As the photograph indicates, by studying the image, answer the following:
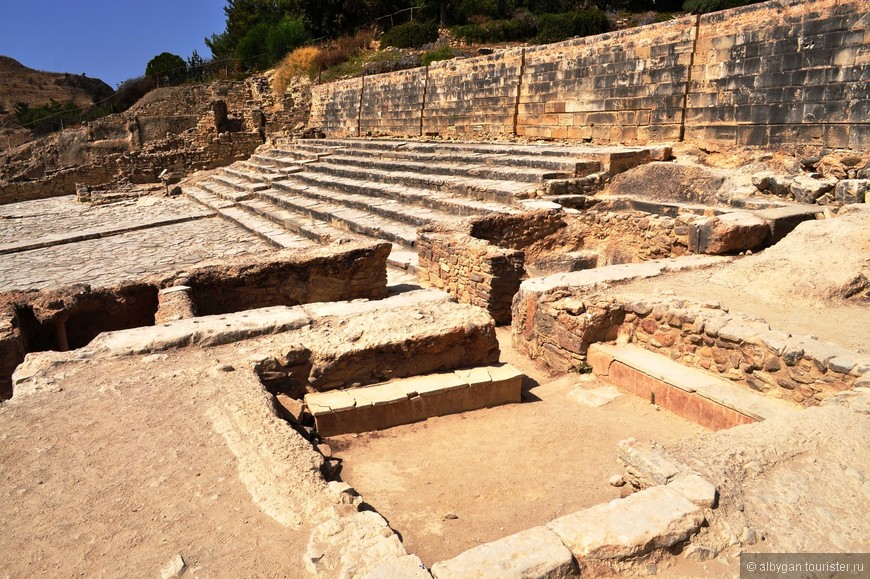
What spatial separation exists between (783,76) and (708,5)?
18967mm

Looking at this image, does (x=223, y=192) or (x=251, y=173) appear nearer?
(x=223, y=192)

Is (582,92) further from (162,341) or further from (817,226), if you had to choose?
(162,341)

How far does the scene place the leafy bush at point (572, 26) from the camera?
77.8 feet

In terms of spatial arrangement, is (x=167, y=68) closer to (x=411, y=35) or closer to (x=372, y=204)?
(x=411, y=35)

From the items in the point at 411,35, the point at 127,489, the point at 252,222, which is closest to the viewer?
the point at 127,489

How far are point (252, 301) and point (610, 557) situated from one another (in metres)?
4.55

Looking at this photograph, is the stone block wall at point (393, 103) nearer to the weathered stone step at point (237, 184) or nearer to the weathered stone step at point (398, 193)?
the weathered stone step at point (398, 193)

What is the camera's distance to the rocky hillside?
38.5 metres

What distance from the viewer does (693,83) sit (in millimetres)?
9266

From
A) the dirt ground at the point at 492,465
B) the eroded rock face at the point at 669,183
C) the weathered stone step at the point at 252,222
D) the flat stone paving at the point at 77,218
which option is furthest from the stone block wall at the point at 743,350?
the flat stone paving at the point at 77,218

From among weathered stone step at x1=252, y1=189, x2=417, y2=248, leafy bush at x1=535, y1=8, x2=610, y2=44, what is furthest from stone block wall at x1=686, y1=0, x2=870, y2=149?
leafy bush at x1=535, y1=8, x2=610, y2=44

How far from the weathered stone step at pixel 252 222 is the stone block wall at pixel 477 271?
3261 mm

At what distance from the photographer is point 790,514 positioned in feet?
7.62

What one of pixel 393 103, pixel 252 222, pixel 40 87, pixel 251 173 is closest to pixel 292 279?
pixel 252 222
